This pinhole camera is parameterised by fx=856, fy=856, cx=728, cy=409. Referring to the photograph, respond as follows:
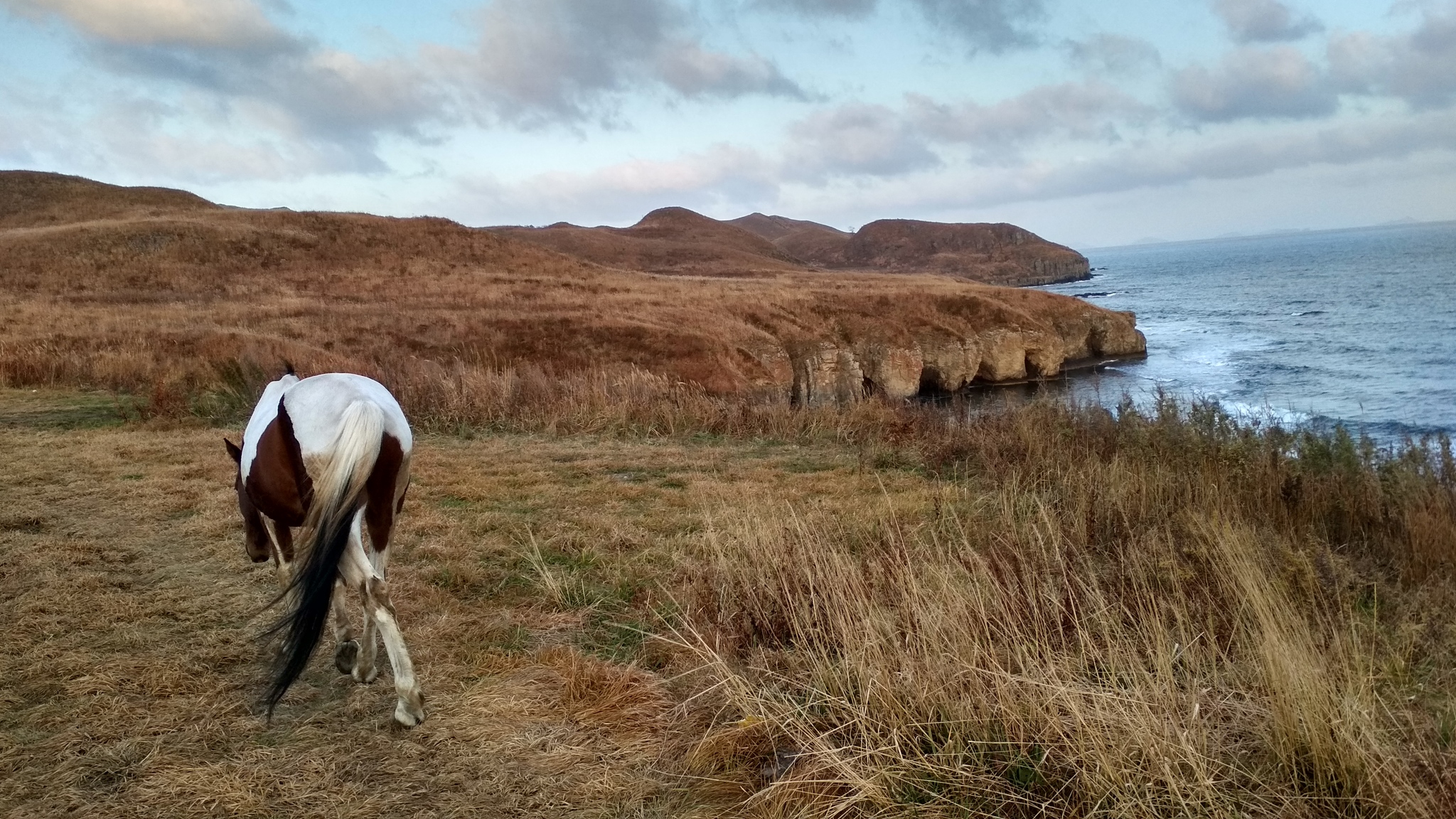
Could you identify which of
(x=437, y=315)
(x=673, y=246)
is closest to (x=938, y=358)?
(x=437, y=315)

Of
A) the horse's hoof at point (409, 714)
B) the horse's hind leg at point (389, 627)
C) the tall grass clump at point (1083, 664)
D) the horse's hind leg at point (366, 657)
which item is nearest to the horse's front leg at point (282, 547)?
the horse's hind leg at point (366, 657)

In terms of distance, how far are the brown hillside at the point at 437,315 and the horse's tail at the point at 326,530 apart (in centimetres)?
1165

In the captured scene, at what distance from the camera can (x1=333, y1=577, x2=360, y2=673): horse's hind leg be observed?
4359mm

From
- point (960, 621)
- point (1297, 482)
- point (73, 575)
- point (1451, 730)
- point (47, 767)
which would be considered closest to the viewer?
point (1451, 730)

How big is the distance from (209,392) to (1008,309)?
31166 millimetres

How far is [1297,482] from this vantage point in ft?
24.6

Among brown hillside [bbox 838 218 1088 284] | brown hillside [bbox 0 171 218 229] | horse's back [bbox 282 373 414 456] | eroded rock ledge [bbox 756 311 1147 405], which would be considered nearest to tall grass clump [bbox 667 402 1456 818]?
horse's back [bbox 282 373 414 456]

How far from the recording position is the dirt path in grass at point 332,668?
3318mm

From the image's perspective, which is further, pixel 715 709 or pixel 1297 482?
pixel 1297 482

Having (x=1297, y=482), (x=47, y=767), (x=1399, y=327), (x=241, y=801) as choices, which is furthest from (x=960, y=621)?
(x=1399, y=327)

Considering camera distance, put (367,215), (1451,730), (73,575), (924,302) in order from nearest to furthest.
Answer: (1451,730), (73,575), (924,302), (367,215)

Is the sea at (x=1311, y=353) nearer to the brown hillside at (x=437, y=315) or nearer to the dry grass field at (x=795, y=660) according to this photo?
the dry grass field at (x=795, y=660)

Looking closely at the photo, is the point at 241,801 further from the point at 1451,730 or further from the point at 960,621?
the point at 1451,730

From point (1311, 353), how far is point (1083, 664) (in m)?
35.4
